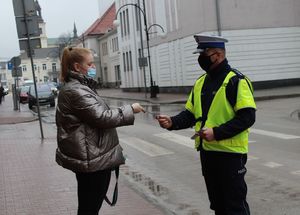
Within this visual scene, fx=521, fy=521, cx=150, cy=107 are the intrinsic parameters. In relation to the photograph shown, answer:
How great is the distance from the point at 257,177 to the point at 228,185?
13.4 ft

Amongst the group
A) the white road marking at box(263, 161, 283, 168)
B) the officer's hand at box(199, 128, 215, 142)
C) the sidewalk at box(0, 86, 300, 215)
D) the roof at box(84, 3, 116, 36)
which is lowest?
the white road marking at box(263, 161, 283, 168)

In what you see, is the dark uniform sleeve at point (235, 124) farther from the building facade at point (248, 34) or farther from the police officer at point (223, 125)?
the building facade at point (248, 34)

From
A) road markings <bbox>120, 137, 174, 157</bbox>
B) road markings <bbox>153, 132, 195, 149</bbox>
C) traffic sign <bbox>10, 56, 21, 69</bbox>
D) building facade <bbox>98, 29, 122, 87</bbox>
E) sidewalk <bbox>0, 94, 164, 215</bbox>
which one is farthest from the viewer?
building facade <bbox>98, 29, 122, 87</bbox>

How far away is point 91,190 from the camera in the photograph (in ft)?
12.7

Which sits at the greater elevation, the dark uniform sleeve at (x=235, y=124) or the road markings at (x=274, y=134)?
the dark uniform sleeve at (x=235, y=124)

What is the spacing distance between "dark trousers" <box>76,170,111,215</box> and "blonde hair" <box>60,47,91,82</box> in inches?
29.6

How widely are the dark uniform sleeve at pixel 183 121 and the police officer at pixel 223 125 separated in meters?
0.25

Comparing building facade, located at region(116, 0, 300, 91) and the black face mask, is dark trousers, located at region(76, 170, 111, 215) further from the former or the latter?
building facade, located at region(116, 0, 300, 91)

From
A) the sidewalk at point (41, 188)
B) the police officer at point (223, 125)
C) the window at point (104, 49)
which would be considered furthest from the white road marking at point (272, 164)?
the window at point (104, 49)

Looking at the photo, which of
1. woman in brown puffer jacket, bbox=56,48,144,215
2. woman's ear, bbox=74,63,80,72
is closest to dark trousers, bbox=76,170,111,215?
woman in brown puffer jacket, bbox=56,48,144,215

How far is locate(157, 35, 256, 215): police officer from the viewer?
3.61 metres

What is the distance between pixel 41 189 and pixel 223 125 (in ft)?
14.4

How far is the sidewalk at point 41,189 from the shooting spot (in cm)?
609

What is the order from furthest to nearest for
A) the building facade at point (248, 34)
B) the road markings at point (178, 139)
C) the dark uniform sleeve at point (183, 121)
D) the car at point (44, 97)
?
the car at point (44, 97), the building facade at point (248, 34), the road markings at point (178, 139), the dark uniform sleeve at point (183, 121)
